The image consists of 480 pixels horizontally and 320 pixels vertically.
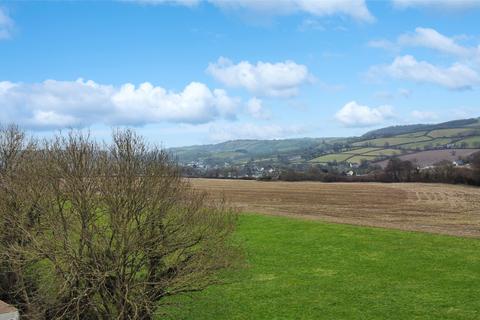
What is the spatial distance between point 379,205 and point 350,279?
34.7 metres

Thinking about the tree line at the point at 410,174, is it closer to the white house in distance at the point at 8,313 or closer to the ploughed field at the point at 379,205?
the ploughed field at the point at 379,205

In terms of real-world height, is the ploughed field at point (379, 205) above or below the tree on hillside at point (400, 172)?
below

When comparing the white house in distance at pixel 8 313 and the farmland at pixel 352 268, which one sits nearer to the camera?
the white house in distance at pixel 8 313

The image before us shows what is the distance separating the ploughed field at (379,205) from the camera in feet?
154

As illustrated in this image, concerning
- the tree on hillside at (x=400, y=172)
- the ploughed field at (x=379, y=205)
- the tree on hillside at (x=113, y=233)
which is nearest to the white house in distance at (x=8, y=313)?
the tree on hillside at (x=113, y=233)

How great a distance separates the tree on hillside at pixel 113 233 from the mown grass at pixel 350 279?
6527 millimetres

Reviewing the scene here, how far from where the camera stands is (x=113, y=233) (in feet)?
60.6

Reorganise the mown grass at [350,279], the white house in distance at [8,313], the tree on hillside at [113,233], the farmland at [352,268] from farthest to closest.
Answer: the farmland at [352,268] → the mown grass at [350,279] → the tree on hillside at [113,233] → the white house in distance at [8,313]

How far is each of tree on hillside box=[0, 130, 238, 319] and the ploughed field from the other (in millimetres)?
13634

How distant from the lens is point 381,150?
182 m

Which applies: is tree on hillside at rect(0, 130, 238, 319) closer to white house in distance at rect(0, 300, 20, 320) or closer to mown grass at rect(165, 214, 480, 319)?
white house in distance at rect(0, 300, 20, 320)

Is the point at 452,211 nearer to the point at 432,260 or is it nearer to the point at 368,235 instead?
the point at 368,235

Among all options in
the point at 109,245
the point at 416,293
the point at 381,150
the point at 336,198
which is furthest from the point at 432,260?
the point at 381,150

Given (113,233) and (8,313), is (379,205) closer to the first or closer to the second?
(113,233)
